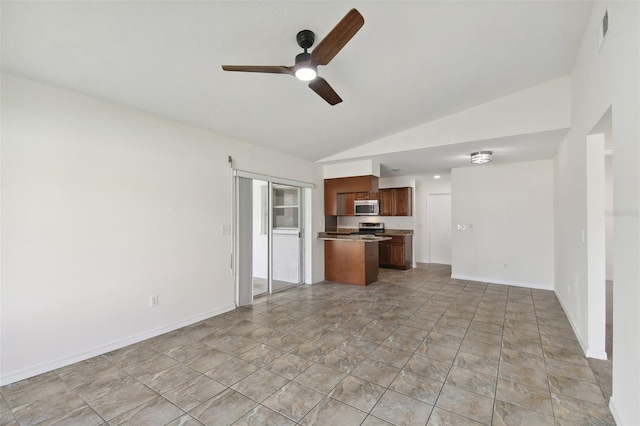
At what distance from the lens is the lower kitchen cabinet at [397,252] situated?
22.5 ft

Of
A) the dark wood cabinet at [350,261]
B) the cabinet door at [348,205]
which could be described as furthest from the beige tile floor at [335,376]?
the cabinet door at [348,205]

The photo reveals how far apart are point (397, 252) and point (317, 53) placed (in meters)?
5.84

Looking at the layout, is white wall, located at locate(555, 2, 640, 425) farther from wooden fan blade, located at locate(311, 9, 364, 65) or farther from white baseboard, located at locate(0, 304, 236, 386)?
white baseboard, located at locate(0, 304, 236, 386)

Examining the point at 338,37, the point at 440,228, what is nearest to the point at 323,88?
the point at 338,37

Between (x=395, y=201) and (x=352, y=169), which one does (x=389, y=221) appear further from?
(x=352, y=169)

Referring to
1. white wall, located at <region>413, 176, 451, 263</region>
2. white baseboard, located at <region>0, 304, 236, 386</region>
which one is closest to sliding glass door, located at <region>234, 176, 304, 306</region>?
white baseboard, located at <region>0, 304, 236, 386</region>

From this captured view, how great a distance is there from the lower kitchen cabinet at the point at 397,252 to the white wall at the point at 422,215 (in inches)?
27.0

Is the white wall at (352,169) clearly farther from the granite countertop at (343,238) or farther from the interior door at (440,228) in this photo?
the interior door at (440,228)

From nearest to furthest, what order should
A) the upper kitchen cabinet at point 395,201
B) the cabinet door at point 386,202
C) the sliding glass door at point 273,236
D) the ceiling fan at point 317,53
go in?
the ceiling fan at point 317,53
the sliding glass door at point 273,236
the upper kitchen cabinet at point 395,201
the cabinet door at point 386,202

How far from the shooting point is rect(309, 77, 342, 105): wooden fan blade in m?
2.21

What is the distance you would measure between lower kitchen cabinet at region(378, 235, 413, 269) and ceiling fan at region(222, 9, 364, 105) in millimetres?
5247

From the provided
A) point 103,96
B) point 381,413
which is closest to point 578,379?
point 381,413

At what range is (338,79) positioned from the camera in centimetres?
282

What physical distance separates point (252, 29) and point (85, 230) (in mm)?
2342
